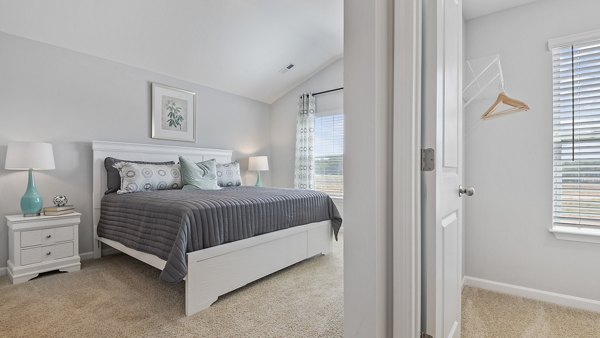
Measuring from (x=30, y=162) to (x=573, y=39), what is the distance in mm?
4350

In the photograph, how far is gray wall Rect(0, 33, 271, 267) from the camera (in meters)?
2.60

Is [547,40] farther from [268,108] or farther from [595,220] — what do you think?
[268,108]

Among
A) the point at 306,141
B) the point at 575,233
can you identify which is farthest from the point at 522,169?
the point at 306,141

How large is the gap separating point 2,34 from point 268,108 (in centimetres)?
340

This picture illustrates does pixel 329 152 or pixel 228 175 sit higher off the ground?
pixel 329 152

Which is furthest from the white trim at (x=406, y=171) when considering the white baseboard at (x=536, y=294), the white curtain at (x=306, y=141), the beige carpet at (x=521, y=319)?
the white curtain at (x=306, y=141)

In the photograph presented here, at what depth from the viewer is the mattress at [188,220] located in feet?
5.93

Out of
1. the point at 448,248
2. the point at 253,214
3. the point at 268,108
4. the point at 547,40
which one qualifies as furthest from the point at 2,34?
the point at 547,40

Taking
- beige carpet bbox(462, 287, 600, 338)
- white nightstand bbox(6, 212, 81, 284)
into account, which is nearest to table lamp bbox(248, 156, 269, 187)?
white nightstand bbox(6, 212, 81, 284)

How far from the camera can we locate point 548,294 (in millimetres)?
2020

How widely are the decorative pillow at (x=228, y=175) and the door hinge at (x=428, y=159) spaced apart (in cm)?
312

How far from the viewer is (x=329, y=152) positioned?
4.62 metres

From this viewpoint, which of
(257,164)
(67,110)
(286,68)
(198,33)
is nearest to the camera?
(67,110)

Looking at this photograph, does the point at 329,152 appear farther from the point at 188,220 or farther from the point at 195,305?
the point at 195,305
